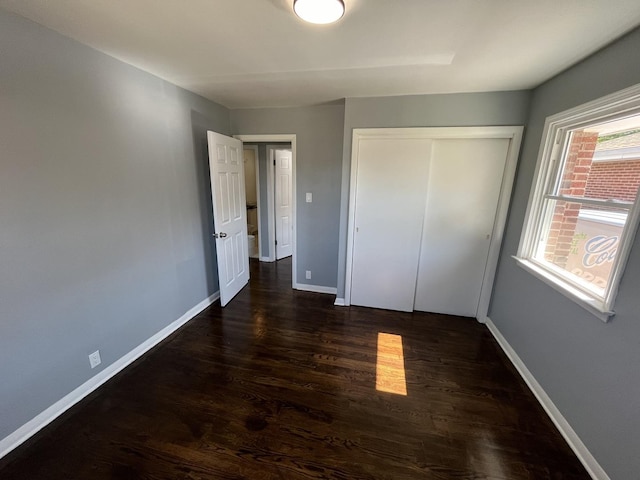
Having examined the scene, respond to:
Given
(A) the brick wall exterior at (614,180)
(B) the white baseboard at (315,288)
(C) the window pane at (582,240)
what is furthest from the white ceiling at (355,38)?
(B) the white baseboard at (315,288)

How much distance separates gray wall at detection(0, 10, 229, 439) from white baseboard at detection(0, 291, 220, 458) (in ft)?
0.15

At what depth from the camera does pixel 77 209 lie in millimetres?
1593

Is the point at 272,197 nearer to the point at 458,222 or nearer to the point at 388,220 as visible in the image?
the point at 388,220

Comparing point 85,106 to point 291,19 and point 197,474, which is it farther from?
point 197,474

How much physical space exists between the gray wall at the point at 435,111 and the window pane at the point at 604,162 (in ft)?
2.03

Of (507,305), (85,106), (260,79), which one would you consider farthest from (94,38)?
(507,305)

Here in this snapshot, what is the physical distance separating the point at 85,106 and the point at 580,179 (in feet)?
10.7

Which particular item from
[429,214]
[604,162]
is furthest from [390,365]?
[604,162]

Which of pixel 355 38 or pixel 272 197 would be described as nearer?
pixel 355 38

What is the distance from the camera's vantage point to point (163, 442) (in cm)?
143

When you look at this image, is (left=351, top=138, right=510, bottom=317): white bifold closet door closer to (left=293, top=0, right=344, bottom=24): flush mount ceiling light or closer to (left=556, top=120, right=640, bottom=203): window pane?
(left=556, top=120, right=640, bottom=203): window pane

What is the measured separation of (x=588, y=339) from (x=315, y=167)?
265cm

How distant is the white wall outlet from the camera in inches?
69.0

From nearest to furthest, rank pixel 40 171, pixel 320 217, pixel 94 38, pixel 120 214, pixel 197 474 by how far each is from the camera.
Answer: pixel 197 474 → pixel 40 171 → pixel 94 38 → pixel 120 214 → pixel 320 217
